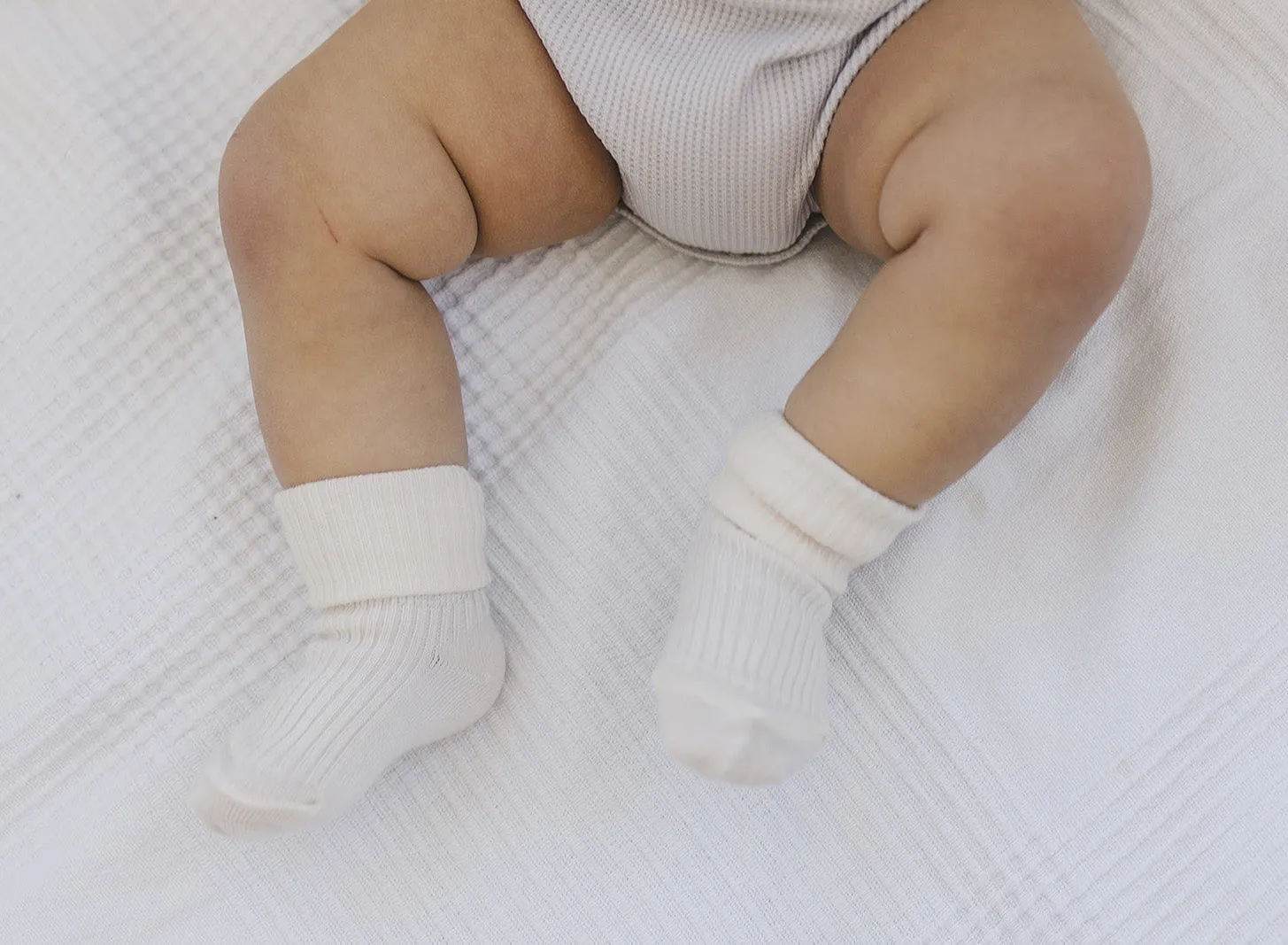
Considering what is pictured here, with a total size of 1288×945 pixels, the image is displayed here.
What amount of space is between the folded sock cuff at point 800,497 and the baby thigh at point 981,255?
0.01 meters

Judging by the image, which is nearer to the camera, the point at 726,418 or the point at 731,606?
the point at 731,606

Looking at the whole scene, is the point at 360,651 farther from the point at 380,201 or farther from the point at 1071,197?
the point at 1071,197

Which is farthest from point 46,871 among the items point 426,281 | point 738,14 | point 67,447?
point 738,14

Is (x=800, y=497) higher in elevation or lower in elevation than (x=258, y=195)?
lower

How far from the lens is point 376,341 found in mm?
660

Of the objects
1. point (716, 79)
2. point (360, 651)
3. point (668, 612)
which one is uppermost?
point (716, 79)

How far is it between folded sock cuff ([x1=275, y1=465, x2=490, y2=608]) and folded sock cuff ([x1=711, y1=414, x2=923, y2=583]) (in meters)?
0.15

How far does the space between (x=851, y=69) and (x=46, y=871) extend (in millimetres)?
665

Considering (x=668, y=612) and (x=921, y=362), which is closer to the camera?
(x=921, y=362)

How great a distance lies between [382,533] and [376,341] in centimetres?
11

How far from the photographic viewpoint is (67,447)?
0.75 metres

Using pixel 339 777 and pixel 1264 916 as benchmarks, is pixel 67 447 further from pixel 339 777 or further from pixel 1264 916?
pixel 1264 916

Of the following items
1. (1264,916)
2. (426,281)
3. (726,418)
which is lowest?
(1264,916)

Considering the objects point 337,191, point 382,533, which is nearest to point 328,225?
point 337,191
